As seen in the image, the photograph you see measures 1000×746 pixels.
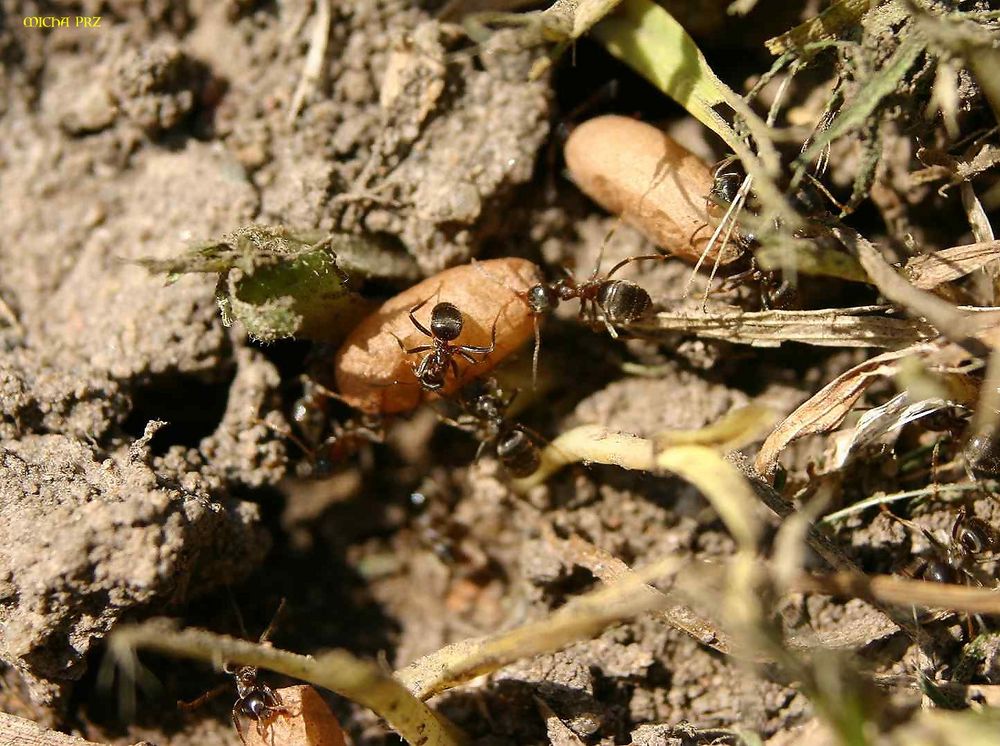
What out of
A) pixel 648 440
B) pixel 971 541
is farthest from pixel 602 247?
pixel 971 541

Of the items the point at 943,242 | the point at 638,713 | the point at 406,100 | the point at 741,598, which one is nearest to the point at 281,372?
the point at 406,100

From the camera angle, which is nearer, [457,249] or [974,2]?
[974,2]

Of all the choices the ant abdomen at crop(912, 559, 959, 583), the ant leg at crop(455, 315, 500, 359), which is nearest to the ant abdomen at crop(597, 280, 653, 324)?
the ant leg at crop(455, 315, 500, 359)

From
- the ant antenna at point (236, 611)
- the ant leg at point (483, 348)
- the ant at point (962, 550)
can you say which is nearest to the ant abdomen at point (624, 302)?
the ant leg at point (483, 348)

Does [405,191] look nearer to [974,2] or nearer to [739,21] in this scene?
[739,21]

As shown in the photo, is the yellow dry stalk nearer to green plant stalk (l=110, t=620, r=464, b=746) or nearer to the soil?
the soil

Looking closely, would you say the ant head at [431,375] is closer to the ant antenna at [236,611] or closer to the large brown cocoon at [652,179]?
the large brown cocoon at [652,179]
